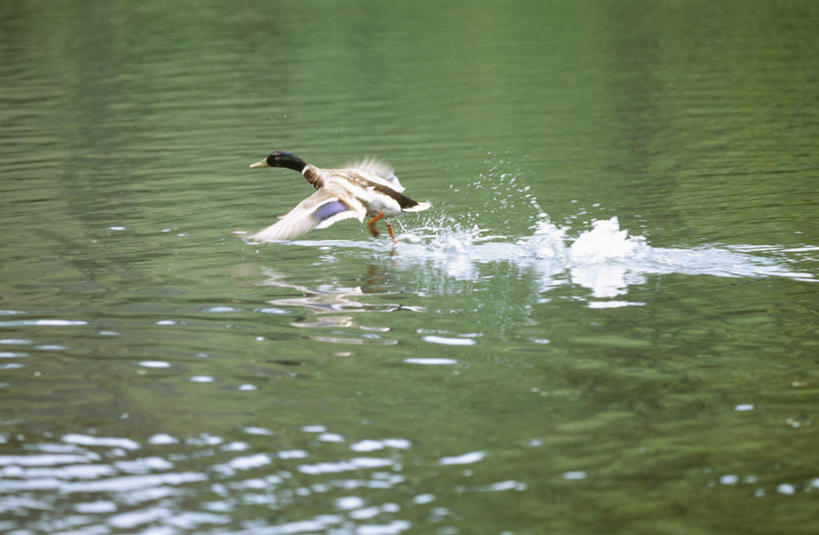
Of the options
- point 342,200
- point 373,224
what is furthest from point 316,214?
point 373,224

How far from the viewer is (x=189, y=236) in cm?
1425

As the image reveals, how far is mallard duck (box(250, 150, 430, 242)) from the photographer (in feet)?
37.4

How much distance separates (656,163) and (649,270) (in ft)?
21.6

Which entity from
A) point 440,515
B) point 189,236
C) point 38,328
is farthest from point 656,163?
point 440,515

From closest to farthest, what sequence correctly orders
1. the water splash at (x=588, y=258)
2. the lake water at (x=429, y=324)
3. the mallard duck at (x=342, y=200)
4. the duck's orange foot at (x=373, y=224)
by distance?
the lake water at (x=429, y=324) → the mallard duck at (x=342, y=200) → the water splash at (x=588, y=258) → the duck's orange foot at (x=373, y=224)

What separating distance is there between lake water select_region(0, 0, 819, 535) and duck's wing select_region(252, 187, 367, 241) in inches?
27.5

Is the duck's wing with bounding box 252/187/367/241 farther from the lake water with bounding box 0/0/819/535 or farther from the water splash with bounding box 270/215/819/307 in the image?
the water splash with bounding box 270/215/819/307

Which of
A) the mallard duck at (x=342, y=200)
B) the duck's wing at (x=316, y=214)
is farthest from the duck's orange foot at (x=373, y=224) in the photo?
the duck's wing at (x=316, y=214)

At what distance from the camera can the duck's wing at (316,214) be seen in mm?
11203

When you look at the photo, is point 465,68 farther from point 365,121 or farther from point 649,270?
point 649,270

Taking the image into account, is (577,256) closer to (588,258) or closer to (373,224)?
(588,258)

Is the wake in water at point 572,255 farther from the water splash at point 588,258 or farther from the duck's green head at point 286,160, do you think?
the duck's green head at point 286,160

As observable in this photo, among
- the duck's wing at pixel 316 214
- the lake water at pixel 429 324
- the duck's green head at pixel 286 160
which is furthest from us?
the duck's green head at pixel 286 160

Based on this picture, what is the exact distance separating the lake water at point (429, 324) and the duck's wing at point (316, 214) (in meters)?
0.70
